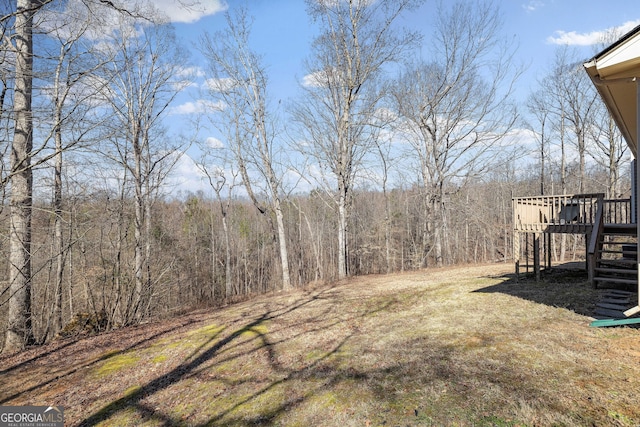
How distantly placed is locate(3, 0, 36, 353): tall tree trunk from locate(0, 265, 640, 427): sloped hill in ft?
2.21

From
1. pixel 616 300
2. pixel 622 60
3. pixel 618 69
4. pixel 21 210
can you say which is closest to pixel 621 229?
pixel 616 300

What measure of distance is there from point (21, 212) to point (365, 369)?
256 inches

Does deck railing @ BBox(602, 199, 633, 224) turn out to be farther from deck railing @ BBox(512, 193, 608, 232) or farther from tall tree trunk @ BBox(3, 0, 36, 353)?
tall tree trunk @ BBox(3, 0, 36, 353)

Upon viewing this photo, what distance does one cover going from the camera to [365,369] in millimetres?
3928

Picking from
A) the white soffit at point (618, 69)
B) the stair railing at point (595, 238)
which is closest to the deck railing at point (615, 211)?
the stair railing at point (595, 238)

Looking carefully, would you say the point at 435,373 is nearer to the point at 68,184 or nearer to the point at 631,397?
the point at 631,397

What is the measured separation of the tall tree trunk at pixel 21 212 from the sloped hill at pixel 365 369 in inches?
26.5

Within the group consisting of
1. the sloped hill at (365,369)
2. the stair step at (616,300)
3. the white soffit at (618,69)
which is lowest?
the sloped hill at (365,369)

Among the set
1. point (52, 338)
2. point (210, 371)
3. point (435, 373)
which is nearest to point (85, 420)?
point (210, 371)

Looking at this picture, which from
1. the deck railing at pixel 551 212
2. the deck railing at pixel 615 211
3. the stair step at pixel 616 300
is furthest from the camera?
the deck railing at pixel 615 211

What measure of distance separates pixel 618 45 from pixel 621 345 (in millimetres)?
3443

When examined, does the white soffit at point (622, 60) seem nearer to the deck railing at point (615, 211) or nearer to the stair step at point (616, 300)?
the stair step at point (616, 300)

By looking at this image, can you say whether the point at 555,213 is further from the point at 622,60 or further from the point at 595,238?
the point at 622,60

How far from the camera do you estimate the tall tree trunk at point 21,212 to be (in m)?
5.63
